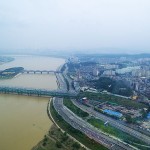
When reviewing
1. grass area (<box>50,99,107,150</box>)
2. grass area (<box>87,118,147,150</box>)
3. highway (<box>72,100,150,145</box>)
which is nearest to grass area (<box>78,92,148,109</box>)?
highway (<box>72,100,150,145</box>)

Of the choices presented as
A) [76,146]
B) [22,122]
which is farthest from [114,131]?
[22,122]

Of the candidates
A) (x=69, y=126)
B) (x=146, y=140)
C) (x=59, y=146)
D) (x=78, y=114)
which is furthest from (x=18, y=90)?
(x=146, y=140)

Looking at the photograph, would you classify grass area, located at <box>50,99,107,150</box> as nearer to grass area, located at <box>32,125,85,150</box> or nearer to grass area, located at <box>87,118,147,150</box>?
grass area, located at <box>32,125,85,150</box>

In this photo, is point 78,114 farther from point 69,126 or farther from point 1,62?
point 1,62

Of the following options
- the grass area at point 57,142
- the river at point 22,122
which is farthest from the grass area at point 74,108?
the grass area at point 57,142

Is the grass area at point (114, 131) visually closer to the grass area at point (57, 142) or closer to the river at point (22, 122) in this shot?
the grass area at point (57, 142)
